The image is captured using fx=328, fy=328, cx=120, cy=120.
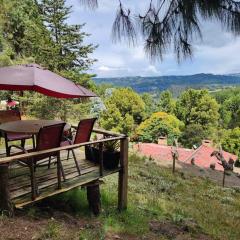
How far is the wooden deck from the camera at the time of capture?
4602 mm

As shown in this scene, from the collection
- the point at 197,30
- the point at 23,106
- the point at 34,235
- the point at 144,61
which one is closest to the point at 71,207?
the point at 34,235

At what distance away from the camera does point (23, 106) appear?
2448 cm

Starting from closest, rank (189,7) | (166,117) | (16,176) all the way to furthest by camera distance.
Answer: (189,7) → (16,176) → (166,117)

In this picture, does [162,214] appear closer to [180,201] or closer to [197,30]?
[180,201]

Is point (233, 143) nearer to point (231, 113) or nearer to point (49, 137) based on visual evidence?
point (231, 113)

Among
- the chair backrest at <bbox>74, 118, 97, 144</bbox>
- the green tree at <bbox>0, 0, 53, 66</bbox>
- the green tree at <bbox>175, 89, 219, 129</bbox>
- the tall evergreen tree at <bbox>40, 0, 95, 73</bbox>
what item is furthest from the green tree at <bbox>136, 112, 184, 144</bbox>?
the chair backrest at <bbox>74, 118, 97, 144</bbox>

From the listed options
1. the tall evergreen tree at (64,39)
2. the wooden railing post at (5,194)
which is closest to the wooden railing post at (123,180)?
the wooden railing post at (5,194)

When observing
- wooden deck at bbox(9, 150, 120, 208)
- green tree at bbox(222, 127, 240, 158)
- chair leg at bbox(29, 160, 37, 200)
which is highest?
chair leg at bbox(29, 160, 37, 200)

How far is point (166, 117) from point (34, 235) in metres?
41.5

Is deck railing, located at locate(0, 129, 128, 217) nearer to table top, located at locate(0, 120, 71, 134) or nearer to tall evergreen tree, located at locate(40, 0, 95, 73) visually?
table top, located at locate(0, 120, 71, 134)

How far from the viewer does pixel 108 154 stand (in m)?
6.00

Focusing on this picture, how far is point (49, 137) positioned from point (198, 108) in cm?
4704

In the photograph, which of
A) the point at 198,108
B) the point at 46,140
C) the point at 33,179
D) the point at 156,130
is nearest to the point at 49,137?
the point at 46,140

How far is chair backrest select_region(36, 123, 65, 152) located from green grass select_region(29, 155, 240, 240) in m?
1.21
